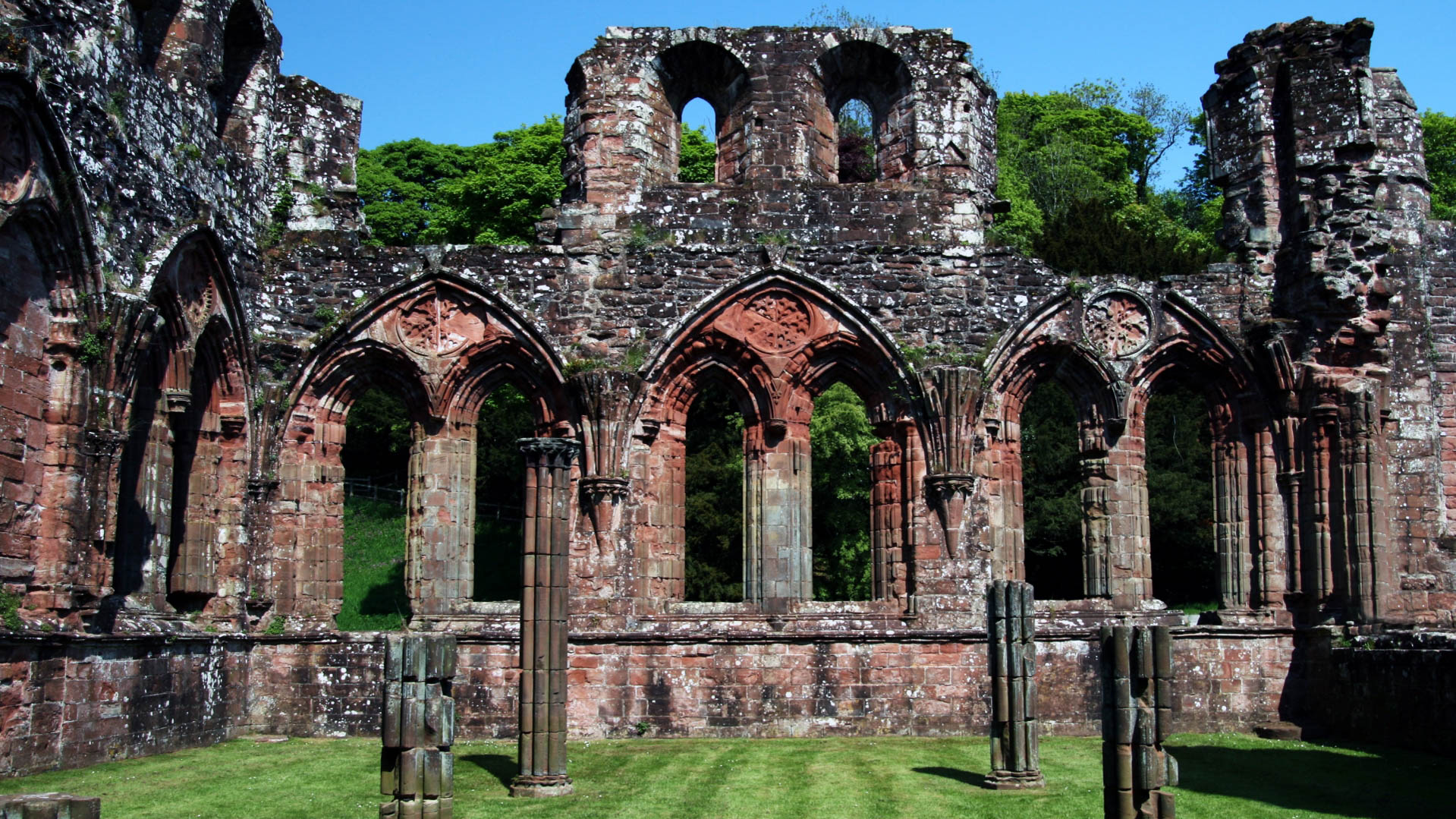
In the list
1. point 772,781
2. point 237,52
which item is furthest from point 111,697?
point 237,52

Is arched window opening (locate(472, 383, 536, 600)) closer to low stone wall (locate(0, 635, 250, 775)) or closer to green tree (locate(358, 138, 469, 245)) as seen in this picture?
green tree (locate(358, 138, 469, 245))

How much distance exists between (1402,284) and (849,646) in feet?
24.2

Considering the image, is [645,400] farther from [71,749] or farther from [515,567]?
[515,567]

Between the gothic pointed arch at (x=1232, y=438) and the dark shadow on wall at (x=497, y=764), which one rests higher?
the gothic pointed arch at (x=1232, y=438)

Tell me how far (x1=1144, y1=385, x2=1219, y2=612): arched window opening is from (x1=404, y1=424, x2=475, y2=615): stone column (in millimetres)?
15252

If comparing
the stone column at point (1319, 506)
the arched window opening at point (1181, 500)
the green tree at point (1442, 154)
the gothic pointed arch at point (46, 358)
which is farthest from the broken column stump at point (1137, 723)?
the green tree at point (1442, 154)

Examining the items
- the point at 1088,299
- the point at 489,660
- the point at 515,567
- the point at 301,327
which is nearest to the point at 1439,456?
the point at 1088,299

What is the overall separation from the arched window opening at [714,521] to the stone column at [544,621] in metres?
13.4

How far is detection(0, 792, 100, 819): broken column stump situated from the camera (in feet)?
14.3

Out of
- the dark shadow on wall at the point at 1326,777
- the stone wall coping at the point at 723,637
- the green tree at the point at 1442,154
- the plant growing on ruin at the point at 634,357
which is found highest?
the green tree at the point at 1442,154

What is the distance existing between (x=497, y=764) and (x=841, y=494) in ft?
45.6

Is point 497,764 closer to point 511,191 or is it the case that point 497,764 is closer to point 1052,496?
point 1052,496

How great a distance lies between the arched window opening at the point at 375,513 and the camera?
27.4 m

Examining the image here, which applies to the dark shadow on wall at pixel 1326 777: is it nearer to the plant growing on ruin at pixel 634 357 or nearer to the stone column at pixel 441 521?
the plant growing on ruin at pixel 634 357
